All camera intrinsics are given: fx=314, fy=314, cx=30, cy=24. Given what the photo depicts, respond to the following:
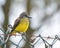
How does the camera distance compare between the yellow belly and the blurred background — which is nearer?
the yellow belly

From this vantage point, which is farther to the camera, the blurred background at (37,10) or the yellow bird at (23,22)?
the blurred background at (37,10)

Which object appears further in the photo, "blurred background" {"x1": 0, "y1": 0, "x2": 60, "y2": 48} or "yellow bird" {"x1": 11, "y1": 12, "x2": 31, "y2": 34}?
"blurred background" {"x1": 0, "y1": 0, "x2": 60, "y2": 48}

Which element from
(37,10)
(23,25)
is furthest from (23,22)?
(37,10)

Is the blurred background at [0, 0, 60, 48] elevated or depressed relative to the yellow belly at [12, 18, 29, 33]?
depressed

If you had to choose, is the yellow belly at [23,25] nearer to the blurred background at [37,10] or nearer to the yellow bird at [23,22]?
the yellow bird at [23,22]

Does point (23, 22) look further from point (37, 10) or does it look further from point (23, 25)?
point (37, 10)

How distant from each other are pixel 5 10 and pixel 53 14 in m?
0.81

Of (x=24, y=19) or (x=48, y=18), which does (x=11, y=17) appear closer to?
(x=48, y=18)

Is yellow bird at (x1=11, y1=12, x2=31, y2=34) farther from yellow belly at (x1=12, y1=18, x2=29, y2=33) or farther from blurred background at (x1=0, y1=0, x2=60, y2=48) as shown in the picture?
blurred background at (x1=0, y1=0, x2=60, y2=48)

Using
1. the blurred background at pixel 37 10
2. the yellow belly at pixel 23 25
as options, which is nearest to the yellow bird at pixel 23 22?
the yellow belly at pixel 23 25

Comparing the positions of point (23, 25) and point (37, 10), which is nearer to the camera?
point (23, 25)

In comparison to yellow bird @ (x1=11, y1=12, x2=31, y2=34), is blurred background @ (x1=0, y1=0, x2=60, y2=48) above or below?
below

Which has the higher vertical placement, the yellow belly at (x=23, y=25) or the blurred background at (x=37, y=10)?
the yellow belly at (x=23, y=25)

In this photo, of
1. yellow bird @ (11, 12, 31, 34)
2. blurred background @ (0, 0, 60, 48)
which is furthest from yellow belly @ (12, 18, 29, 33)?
blurred background @ (0, 0, 60, 48)
